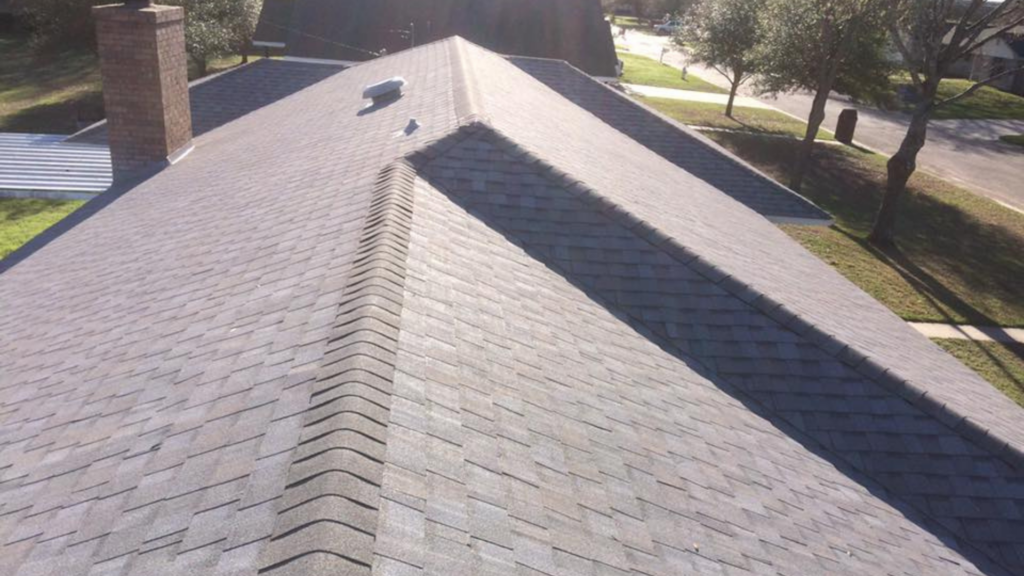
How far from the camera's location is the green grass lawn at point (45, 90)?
111 feet

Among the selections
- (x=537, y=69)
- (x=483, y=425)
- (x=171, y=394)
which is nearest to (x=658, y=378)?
(x=483, y=425)

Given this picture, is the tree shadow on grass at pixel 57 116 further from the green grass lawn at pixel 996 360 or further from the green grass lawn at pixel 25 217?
the green grass lawn at pixel 996 360

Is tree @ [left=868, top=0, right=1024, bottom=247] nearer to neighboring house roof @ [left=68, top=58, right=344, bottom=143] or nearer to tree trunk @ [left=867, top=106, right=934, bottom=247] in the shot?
tree trunk @ [left=867, top=106, right=934, bottom=247]

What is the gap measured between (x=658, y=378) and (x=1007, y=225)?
2822 centimetres

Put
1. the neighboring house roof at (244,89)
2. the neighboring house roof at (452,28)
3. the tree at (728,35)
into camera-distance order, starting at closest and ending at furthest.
Answer: 1. the neighboring house roof at (244,89)
2. the neighboring house roof at (452,28)
3. the tree at (728,35)

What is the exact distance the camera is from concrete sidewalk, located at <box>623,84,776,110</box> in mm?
48188

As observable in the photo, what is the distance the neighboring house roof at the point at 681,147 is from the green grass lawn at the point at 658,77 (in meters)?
35.0

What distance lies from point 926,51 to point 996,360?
10.9 meters

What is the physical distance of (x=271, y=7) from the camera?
42.1m

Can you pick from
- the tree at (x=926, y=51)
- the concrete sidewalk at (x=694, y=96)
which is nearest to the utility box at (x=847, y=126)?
the concrete sidewalk at (x=694, y=96)

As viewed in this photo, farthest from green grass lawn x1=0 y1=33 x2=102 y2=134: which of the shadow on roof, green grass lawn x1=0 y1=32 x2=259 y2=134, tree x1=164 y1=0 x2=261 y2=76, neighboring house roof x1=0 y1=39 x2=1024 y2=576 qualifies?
the shadow on roof

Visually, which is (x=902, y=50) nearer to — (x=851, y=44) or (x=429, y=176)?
(x=851, y=44)

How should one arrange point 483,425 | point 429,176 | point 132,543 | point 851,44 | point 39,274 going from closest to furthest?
point 132,543 → point 483,425 → point 429,176 → point 39,274 → point 851,44

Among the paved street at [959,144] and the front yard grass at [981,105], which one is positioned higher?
the front yard grass at [981,105]
